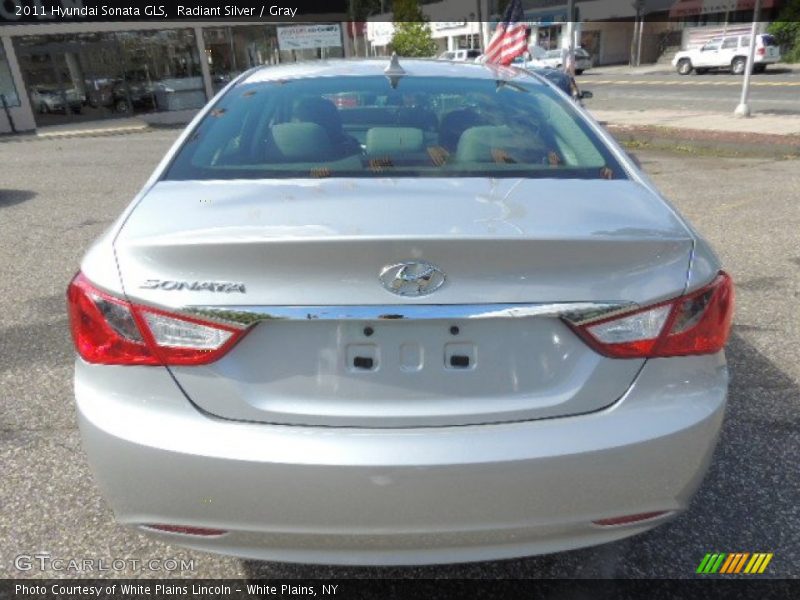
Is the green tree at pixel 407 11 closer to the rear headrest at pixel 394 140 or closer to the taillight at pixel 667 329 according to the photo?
the rear headrest at pixel 394 140

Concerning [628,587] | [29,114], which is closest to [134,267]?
[628,587]

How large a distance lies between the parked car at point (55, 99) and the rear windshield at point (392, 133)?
2254 cm

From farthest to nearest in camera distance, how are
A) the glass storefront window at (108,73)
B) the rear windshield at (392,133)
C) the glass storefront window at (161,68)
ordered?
the glass storefront window at (161,68), the glass storefront window at (108,73), the rear windshield at (392,133)

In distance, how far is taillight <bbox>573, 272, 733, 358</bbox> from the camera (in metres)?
1.59

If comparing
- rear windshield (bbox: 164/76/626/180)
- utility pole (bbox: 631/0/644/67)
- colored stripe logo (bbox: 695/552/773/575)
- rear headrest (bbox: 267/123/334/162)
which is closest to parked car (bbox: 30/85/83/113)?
rear windshield (bbox: 164/76/626/180)

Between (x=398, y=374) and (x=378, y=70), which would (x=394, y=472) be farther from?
(x=378, y=70)

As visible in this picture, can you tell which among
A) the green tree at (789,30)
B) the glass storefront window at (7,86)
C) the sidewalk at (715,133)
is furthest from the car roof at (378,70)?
the green tree at (789,30)

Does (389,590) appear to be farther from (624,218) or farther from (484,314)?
(624,218)

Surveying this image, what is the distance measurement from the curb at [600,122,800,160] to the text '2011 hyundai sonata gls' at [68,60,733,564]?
9342mm

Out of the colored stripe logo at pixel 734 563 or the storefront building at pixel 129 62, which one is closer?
the colored stripe logo at pixel 734 563

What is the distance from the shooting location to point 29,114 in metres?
21.2

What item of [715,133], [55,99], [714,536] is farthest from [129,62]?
[714,536]

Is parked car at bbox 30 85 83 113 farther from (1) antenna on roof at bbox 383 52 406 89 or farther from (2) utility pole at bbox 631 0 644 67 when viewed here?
(2) utility pole at bbox 631 0 644 67

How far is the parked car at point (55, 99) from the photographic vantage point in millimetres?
21484
